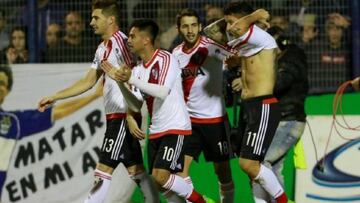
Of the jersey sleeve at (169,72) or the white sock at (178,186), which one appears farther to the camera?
the white sock at (178,186)

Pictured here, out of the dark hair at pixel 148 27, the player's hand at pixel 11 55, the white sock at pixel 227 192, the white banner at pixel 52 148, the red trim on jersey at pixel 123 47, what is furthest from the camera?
the player's hand at pixel 11 55

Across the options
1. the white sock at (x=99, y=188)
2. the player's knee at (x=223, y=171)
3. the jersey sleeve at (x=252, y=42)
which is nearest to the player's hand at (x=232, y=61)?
the jersey sleeve at (x=252, y=42)

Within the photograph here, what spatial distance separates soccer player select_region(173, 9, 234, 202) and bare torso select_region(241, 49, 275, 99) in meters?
0.68

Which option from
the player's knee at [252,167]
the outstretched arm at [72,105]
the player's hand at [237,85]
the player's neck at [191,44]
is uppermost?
the player's neck at [191,44]

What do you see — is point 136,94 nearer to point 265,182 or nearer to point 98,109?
point 265,182

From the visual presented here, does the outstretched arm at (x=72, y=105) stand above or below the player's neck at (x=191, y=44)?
below

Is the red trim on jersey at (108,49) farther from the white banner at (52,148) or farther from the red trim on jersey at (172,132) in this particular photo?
the white banner at (52,148)

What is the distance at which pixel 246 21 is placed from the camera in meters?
9.12

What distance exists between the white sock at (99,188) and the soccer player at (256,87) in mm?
1450

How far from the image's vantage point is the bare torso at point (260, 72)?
9.16 metres

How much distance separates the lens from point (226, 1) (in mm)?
11992

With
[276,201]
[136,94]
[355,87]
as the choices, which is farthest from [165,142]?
[355,87]

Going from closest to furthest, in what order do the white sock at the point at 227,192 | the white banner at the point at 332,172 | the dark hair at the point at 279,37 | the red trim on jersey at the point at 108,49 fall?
the red trim on jersey at the point at 108,49 < the white sock at the point at 227,192 < the dark hair at the point at 279,37 < the white banner at the point at 332,172

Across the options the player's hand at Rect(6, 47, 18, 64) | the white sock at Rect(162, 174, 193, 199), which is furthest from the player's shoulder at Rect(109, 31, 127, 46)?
the player's hand at Rect(6, 47, 18, 64)
